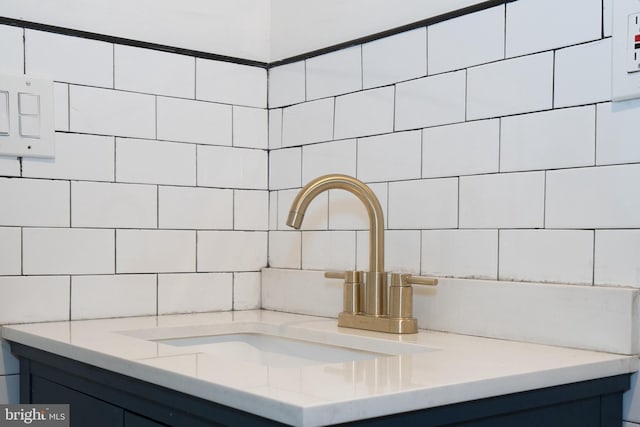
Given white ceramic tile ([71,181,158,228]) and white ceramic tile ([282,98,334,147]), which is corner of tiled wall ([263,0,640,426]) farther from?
white ceramic tile ([71,181,158,228])

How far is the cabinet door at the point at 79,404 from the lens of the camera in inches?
44.9

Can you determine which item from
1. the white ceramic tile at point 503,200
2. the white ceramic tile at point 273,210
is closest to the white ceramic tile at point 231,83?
the white ceramic tile at point 273,210

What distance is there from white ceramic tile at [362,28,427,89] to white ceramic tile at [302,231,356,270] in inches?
12.6

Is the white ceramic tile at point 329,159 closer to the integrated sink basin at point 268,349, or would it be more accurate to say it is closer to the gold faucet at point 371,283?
the gold faucet at point 371,283

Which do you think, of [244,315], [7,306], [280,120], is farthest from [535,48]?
A: [7,306]

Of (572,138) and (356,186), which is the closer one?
(572,138)

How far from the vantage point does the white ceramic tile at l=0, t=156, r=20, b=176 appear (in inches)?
55.5

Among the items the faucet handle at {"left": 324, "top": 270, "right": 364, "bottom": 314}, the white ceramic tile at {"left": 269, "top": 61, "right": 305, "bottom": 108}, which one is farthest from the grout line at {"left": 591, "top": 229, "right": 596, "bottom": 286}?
the white ceramic tile at {"left": 269, "top": 61, "right": 305, "bottom": 108}

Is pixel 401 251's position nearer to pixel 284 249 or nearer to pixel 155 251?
pixel 284 249

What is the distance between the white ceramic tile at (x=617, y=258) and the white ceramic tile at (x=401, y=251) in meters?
0.37

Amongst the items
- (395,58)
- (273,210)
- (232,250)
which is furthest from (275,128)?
(395,58)

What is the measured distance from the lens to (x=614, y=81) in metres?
1.10

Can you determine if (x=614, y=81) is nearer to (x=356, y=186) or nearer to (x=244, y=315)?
(x=356, y=186)

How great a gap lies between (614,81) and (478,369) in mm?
481
